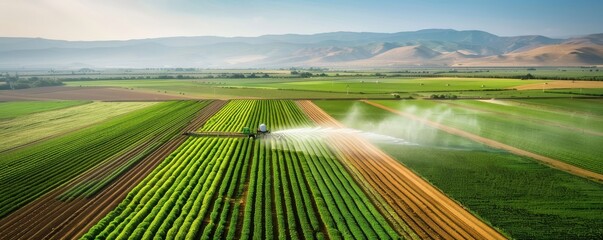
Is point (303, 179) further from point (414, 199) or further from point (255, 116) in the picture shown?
point (255, 116)

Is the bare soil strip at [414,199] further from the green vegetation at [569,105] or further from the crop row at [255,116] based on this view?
the green vegetation at [569,105]

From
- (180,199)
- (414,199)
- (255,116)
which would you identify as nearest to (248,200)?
(180,199)

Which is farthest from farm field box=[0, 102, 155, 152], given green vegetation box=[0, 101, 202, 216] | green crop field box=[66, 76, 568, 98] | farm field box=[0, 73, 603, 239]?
green crop field box=[66, 76, 568, 98]

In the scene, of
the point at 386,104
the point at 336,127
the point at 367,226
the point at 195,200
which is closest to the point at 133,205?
the point at 195,200

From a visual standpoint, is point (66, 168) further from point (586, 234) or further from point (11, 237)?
point (586, 234)

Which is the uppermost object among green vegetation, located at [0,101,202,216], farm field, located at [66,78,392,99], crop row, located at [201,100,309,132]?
farm field, located at [66,78,392,99]

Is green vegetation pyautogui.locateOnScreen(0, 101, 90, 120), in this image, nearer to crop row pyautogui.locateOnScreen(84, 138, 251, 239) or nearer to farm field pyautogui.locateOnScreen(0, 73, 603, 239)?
farm field pyautogui.locateOnScreen(0, 73, 603, 239)
